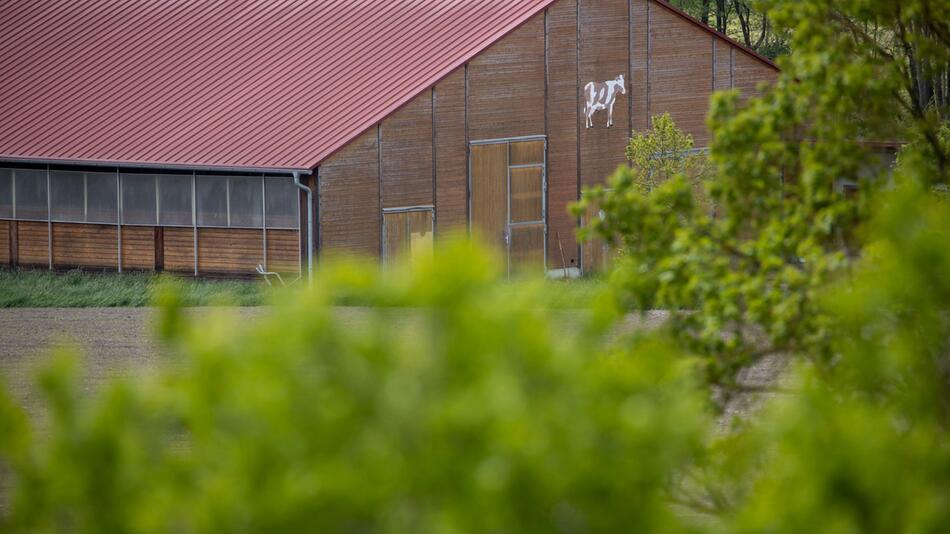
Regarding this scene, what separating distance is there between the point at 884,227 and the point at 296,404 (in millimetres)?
1671

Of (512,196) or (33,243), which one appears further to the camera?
(33,243)

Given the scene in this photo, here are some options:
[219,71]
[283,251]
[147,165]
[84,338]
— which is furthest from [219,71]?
[84,338]

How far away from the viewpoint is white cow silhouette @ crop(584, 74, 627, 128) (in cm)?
3150

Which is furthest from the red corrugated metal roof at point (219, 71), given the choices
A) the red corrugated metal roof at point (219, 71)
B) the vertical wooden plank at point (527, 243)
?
the vertical wooden plank at point (527, 243)

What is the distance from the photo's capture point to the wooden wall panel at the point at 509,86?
2992 cm

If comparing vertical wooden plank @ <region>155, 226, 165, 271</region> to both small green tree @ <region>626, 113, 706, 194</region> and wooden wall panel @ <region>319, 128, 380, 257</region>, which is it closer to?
wooden wall panel @ <region>319, 128, 380, 257</region>

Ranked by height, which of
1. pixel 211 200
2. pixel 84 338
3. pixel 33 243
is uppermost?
pixel 211 200

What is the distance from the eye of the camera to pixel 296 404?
3.04 m

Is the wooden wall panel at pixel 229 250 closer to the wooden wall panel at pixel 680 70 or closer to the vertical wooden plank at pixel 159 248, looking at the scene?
the vertical wooden plank at pixel 159 248

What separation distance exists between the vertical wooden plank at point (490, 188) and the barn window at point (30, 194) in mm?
9707

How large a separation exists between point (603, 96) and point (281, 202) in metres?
7.87

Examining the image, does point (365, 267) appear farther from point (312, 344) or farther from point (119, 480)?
point (119, 480)

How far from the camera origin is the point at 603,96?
31.7 meters

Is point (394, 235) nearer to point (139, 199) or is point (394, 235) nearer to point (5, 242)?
point (139, 199)
